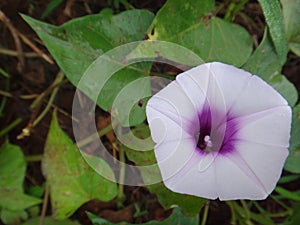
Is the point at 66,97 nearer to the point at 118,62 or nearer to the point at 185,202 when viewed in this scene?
the point at 118,62

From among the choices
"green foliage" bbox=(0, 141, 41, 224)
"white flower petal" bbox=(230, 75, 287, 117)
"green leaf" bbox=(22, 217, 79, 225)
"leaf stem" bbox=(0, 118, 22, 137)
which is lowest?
"green leaf" bbox=(22, 217, 79, 225)

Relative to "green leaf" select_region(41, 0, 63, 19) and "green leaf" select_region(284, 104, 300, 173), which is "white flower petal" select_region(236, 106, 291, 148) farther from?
"green leaf" select_region(41, 0, 63, 19)

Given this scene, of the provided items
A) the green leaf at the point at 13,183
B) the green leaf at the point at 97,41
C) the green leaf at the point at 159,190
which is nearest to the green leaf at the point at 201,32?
the green leaf at the point at 97,41

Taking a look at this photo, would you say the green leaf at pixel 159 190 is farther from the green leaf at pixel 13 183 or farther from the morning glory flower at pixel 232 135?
A: the green leaf at pixel 13 183

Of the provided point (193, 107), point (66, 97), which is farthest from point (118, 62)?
point (66, 97)

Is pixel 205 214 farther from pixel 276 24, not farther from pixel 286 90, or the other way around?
pixel 276 24

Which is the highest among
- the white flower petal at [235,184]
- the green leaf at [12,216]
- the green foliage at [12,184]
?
the white flower petal at [235,184]

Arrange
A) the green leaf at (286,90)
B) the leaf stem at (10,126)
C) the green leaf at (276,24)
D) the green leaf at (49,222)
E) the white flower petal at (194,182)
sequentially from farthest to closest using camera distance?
the leaf stem at (10,126) → the green leaf at (49,222) → the green leaf at (286,90) → the green leaf at (276,24) → the white flower petal at (194,182)

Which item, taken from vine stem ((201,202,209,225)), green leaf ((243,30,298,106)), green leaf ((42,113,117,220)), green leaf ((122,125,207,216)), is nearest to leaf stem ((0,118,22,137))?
green leaf ((42,113,117,220))
